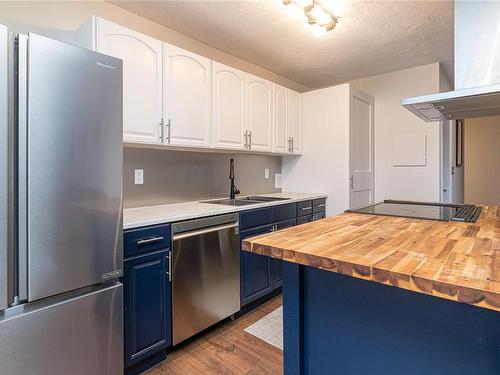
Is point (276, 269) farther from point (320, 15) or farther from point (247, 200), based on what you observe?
point (320, 15)

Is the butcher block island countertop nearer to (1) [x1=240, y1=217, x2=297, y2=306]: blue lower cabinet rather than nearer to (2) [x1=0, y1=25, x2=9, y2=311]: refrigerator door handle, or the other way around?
(2) [x1=0, y1=25, x2=9, y2=311]: refrigerator door handle

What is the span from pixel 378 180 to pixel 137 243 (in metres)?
3.13

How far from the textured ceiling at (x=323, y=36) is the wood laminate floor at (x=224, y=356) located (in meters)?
2.42

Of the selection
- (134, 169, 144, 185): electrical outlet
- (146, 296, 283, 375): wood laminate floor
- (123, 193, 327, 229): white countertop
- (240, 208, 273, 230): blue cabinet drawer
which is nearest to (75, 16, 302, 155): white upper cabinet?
(134, 169, 144, 185): electrical outlet

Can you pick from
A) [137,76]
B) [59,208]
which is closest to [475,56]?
[137,76]

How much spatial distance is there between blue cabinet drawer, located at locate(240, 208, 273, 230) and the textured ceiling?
5.12 ft

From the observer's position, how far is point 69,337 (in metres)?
1.28

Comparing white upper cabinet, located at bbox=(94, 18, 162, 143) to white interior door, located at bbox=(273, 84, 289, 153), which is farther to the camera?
white interior door, located at bbox=(273, 84, 289, 153)

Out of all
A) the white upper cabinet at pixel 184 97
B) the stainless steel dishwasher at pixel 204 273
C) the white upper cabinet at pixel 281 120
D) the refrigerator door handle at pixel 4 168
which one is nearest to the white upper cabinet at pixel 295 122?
the white upper cabinet at pixel 281 120

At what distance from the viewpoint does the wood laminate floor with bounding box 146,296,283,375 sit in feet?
5.64

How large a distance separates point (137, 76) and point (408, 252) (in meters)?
1.84

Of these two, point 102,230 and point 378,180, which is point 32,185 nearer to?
point 102,230

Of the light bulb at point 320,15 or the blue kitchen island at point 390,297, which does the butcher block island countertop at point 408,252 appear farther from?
the light bulb at point 320,15

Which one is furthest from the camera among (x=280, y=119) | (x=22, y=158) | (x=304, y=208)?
(x=280, y=119)
